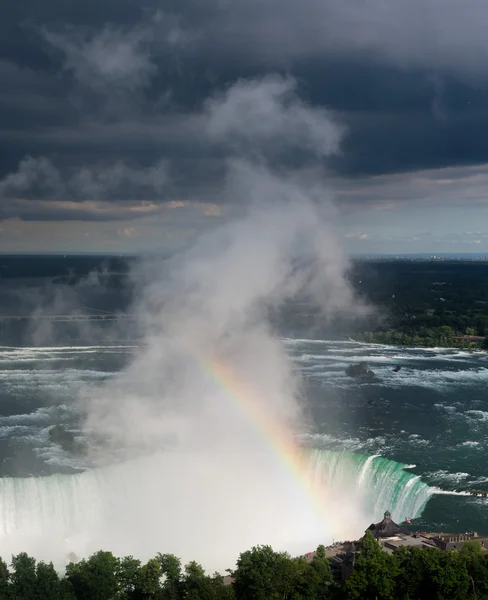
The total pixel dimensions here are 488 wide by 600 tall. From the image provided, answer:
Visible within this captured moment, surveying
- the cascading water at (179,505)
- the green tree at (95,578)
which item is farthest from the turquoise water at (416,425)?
the green tree at (95,578)

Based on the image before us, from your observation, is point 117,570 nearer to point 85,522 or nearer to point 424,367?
point 85,522

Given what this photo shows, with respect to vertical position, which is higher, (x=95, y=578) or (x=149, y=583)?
(x=95, y=578)

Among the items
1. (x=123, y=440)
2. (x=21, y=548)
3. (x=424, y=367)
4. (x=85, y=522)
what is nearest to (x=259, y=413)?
(x=123, y=440)

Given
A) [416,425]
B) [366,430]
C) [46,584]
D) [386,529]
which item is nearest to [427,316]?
[416,425]

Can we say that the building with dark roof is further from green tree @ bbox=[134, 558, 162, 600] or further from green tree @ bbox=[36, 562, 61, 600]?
green tree @ bbox=[36, 562, 61, 600]

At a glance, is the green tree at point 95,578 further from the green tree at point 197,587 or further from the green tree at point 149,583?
the green tree at point 197,587

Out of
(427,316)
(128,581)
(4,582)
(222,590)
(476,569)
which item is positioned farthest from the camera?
(427,316)

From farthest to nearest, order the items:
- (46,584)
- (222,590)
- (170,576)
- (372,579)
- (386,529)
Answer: (386,529)
(170,576)
(222,590)
(372,579)
(46,584)

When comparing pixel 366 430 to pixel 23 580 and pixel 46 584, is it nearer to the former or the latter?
pixel 46 584
